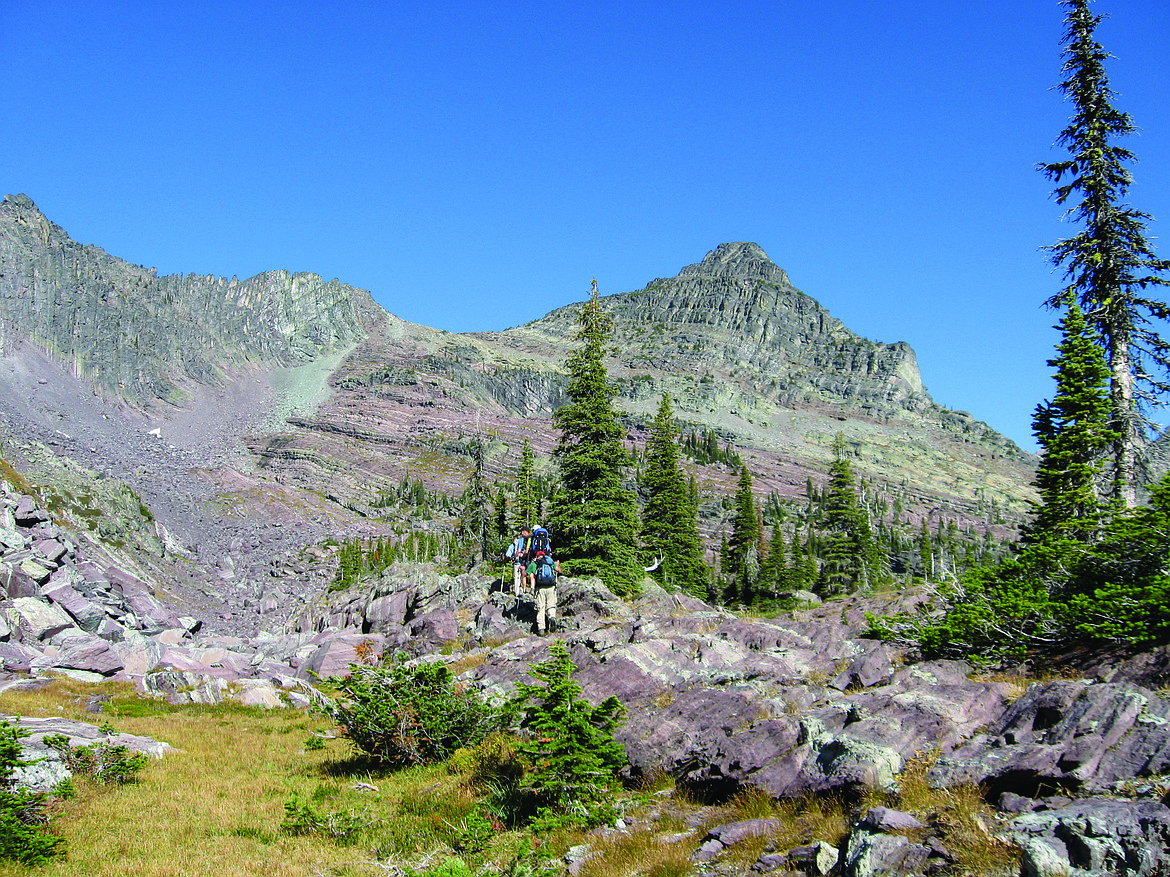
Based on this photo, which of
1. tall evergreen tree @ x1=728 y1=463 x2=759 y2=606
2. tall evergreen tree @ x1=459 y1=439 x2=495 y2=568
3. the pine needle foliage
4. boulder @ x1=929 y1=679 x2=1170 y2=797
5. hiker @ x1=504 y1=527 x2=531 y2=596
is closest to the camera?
boulder @ x1=929 y1=679 x2=1170 y2=797

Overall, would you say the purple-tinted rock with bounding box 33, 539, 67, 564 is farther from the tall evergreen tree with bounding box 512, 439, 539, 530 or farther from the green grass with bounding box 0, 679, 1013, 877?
the green grass with bounding box 0, 679, 1013, 877

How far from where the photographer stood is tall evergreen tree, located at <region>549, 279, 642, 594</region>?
34.5 metres

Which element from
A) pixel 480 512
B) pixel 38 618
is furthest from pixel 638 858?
pixel 480 512

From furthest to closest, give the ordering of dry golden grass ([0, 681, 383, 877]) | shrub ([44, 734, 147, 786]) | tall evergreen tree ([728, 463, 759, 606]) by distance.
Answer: tall evergreen tree ([728, 463, 759, 606]) < shrub ([44, 734, 147, 786]) < dry golden grass ([0, 681, 383, 877])

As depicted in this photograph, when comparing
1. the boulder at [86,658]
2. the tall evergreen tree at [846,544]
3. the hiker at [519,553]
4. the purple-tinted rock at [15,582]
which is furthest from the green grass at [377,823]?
the tall evergreen tree at [846,544]

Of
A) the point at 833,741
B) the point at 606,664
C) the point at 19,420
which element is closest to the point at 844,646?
the point at 606,664

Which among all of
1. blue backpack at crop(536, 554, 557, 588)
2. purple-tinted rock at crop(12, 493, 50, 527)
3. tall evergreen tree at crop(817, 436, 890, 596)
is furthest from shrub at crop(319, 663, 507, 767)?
tall evergreen tree at crop(817, 436, 890, 596)

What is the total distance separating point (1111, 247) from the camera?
21688mm

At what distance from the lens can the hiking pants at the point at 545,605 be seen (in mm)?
23094

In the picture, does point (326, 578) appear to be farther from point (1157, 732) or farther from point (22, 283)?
point (22, 283)

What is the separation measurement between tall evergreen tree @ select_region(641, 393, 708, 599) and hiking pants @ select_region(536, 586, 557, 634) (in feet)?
117

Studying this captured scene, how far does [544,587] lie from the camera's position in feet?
75.9

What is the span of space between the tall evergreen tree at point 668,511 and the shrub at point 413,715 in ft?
150

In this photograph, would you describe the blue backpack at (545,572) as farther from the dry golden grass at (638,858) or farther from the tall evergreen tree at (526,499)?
the tall evergreen tree at (526,499)
